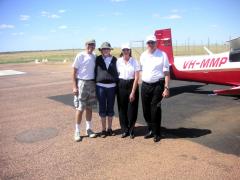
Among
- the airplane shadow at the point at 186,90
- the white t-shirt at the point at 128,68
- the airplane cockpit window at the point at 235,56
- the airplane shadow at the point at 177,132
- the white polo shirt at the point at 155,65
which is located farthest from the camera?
the airplane shadow at the point at 186,90

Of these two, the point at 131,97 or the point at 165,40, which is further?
the point at 165,40

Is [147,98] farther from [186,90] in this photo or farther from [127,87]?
[186,90]

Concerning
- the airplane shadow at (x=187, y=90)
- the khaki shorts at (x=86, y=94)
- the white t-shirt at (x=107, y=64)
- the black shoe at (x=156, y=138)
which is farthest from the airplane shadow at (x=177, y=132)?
the airplane shadow at (x=187, y=90)

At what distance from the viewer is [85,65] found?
5375 millimetres

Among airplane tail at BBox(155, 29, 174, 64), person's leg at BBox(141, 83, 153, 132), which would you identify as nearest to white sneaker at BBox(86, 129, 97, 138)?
person's leg at BBox(141, 83, 153, 132)

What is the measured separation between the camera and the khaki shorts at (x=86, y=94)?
5.43 metres

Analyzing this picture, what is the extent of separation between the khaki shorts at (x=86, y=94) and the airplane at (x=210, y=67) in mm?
4083

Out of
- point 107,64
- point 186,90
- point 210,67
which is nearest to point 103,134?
point 107,64

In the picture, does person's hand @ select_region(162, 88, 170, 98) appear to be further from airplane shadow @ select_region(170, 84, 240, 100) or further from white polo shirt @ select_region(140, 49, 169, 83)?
airplane shadow @ select_region(170, 84, 240, 100)

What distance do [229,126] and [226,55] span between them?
3.71 m

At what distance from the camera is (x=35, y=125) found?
6.95 meters

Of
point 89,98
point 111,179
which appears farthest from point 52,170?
point 89,98

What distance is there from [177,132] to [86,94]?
2.05m

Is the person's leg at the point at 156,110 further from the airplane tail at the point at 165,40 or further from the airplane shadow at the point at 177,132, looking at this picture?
the airplane tail at the point at 165,40
